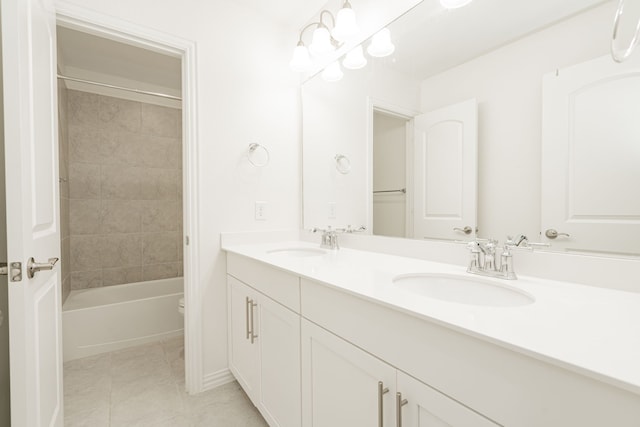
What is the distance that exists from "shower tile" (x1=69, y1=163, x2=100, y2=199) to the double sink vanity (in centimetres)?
232

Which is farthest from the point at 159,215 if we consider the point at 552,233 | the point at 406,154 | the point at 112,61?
the point at 552,233

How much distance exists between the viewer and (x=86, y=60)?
251 centimetres

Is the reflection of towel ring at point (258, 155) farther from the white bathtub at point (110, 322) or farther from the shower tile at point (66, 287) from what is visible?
the shower tile at point (66, 287)

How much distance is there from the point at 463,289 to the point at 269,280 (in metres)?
0.75

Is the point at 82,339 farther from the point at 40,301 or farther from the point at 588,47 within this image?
the point at 588,47

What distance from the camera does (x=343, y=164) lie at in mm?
1776

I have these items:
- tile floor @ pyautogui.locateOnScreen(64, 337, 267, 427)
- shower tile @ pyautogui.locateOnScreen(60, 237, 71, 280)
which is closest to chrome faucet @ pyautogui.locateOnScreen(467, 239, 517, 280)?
tile floor @ pyautogui.locateOnScreen(64, 337, 267, 427)

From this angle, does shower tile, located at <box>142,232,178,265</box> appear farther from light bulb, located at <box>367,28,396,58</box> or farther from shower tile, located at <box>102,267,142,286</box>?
light bulb, located at <box>367,28,396,58</box>

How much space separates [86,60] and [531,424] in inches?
138

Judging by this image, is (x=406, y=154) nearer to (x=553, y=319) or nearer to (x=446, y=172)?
(x=446, y=172)

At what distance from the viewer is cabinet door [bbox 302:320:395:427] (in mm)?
759

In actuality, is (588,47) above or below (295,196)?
above

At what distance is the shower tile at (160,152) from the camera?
2985 millimetres

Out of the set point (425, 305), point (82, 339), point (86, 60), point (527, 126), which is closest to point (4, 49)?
point (425, 305)
